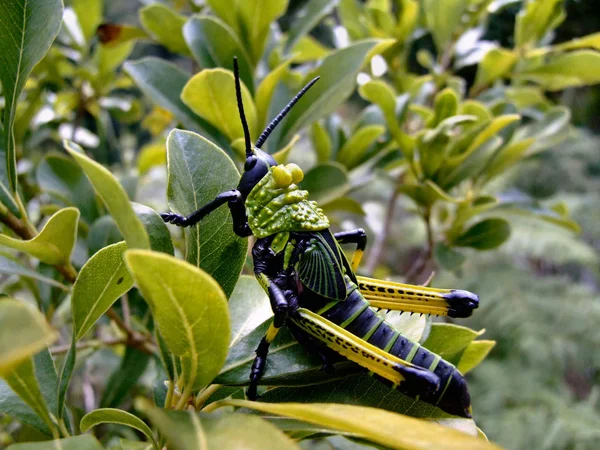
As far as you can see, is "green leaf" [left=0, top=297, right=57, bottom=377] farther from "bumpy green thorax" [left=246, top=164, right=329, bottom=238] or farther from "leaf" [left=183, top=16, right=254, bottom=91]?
"leaf" [left=183, top=16, right=254, bottom=91]

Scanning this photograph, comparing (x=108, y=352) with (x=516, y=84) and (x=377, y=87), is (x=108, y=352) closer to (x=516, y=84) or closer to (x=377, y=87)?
(x=377, y=87)

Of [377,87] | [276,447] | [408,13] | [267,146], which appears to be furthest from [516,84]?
[276,447]

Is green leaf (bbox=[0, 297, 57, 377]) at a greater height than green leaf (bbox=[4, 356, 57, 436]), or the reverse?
green leaf (bbox=[0, 297, 57, 377])

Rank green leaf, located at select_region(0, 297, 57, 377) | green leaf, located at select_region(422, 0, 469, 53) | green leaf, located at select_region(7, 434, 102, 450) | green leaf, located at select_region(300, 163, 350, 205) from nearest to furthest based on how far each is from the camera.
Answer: green leaf, located at select_region(0, 297, 57, 377)
green leaf, located at select_region(7, 434, 102, 450)
green leaf, located at select_region(300, 163, 350, 205)
green leaf, located at select_region(422, 0, 469, 53)

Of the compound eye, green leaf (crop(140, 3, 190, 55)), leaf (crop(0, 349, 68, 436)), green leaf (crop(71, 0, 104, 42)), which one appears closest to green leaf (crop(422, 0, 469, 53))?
green leaf (crop(140, 3, 190, 55))

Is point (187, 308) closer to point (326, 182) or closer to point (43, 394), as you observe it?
point (43, 394)

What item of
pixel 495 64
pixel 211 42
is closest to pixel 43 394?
pixel 211 42
